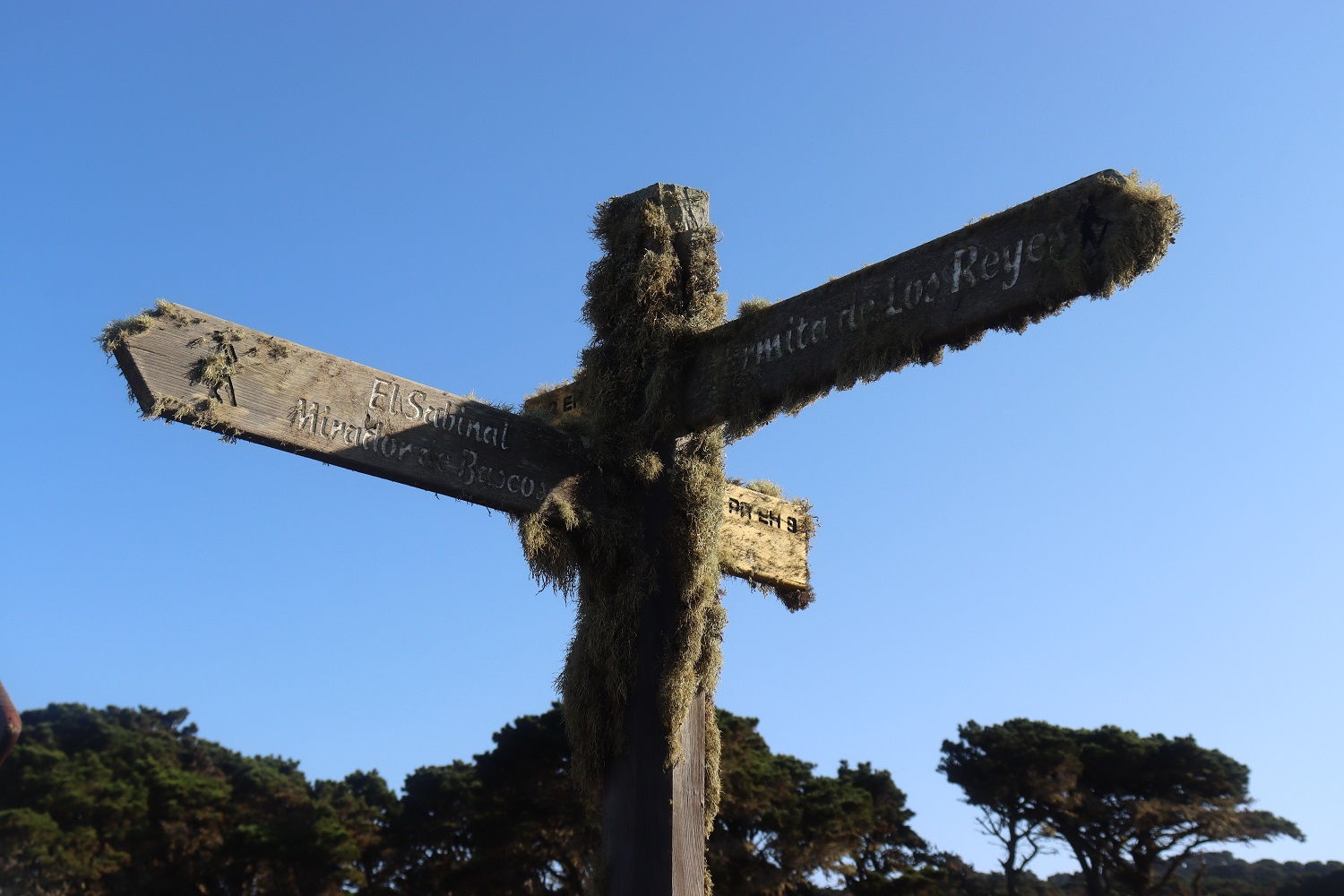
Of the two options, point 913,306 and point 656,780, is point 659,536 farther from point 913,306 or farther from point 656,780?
point 913,306

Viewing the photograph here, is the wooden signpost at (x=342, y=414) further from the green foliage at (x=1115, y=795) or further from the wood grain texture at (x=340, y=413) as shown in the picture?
the green foliage at (x=1115, y=795)

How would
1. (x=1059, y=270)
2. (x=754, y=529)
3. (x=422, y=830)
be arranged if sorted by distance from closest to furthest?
(x=1059, y=270) < (x=754, y=529) < (x=422, y=830)

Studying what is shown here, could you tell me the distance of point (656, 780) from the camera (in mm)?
3289

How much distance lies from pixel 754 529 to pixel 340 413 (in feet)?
4.67

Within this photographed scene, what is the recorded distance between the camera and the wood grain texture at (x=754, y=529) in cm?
394

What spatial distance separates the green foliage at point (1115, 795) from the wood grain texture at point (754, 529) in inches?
1298

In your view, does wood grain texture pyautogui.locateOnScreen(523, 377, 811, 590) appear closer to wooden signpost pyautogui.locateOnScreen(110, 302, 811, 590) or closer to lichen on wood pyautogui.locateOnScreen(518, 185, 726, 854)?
wooden signpost pyautogui.locateOnScreen(110, 302, 811, 590)

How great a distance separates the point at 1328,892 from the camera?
34938 mm

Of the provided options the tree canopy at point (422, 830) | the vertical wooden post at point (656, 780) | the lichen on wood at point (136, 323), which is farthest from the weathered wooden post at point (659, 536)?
the tree canopy at point (422, 830)

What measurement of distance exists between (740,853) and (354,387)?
989 inches

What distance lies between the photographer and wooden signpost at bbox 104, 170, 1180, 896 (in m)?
2.98

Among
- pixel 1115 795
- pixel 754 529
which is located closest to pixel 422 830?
pixel 1115 795

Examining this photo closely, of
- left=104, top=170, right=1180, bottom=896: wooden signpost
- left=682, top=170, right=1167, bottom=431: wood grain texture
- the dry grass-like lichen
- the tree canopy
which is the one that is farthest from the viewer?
the tree canopy

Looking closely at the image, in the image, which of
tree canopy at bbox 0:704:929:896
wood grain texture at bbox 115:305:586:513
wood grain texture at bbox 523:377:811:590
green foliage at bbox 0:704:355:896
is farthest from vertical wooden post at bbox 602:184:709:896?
green foliage at bbox 0:704:355:896
